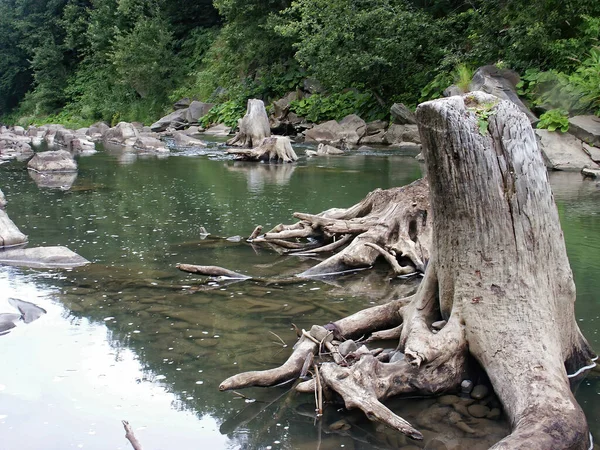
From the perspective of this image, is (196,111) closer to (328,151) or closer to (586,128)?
(328,151)

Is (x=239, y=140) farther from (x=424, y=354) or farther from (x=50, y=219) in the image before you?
(x=424, y=354)

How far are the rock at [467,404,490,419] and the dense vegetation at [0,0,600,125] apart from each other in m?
14.3

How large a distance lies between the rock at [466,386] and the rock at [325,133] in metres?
21.2

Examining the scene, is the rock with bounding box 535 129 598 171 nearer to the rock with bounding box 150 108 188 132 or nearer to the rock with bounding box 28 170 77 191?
the rock with bounding box 28 170 77 191

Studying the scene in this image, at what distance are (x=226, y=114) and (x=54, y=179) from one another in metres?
18.0

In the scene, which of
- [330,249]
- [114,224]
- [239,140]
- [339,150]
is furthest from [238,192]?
[239,140]

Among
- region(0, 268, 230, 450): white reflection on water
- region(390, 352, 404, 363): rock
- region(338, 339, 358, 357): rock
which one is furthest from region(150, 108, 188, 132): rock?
region(390, 352, 404, 363): rock

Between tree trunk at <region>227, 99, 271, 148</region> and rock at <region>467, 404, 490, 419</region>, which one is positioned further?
tree trunk at <region>227, 99, 271, 148</region>

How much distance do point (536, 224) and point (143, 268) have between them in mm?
4740

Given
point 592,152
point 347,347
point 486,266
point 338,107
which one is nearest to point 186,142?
point 338,107

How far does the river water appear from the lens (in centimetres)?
415

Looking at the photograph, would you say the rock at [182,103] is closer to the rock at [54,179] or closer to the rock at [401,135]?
the rock at [401,135]

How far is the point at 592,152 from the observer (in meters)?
16.4

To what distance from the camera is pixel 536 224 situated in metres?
4.44
